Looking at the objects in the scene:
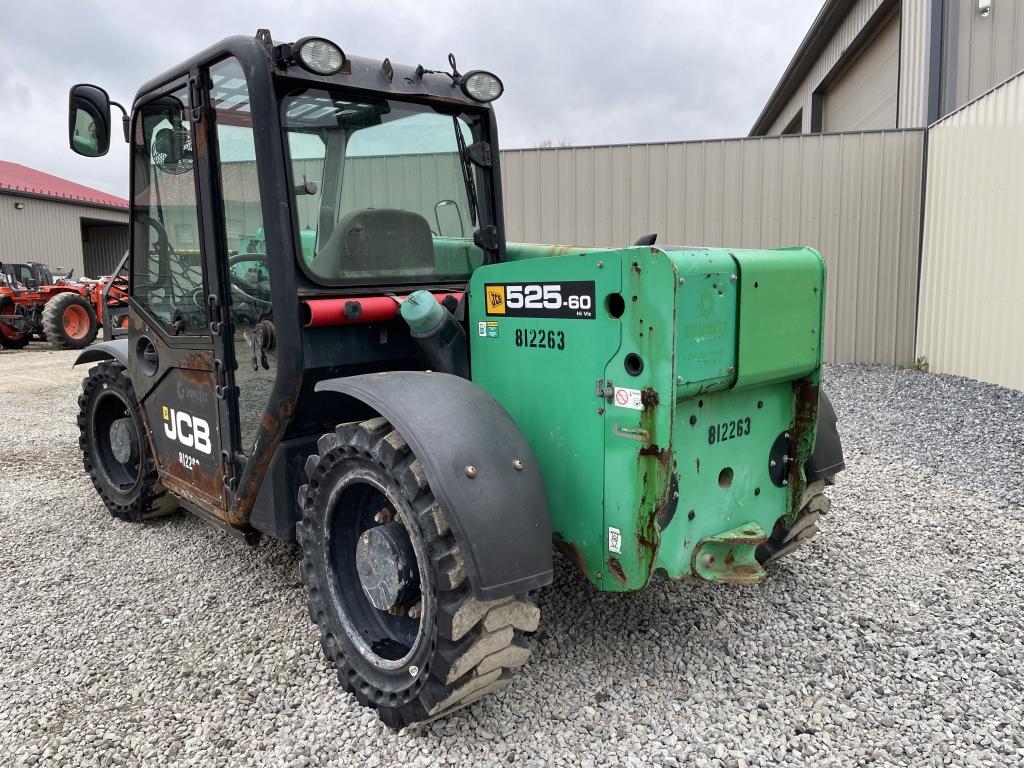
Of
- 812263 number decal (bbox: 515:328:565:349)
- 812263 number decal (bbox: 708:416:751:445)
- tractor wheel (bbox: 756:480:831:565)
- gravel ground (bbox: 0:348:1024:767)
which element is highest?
812263 number decal (bbox: 515:328:565:349)

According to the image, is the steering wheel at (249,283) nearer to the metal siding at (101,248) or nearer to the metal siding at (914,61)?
the metal siding at (914,61)

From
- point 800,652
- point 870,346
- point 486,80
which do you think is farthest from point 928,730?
point 870,346

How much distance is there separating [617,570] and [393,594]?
71 centimetres

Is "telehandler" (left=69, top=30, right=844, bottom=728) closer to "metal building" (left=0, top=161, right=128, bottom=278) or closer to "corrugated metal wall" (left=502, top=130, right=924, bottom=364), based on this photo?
"corrugated metal wall" (left=502, top=130, right=924, bottom=364)

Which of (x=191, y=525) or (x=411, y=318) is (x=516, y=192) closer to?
(x=191, y=525)

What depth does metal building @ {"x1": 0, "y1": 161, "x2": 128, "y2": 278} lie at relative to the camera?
929 inches

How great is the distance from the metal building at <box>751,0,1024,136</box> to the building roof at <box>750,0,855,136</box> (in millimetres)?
23

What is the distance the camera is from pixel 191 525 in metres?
4.46

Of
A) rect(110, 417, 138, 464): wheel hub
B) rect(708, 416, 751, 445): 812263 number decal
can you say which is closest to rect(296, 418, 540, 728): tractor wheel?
rect(708, 416, 751, 445): 812263 number decal

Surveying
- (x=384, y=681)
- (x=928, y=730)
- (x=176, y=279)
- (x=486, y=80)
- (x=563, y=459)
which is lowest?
(x=928, y=730)

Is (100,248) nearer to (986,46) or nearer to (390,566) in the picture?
(986,46)

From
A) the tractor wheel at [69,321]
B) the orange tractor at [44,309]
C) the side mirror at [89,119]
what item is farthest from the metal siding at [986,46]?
the tractor wheel at [69,321]

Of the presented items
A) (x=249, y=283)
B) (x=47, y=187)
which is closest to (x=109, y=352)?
(x=249, y=283)

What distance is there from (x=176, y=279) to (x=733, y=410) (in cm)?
246
